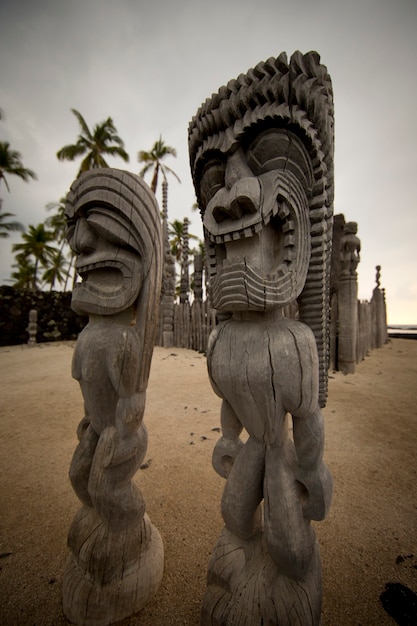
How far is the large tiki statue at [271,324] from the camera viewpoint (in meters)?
1.10

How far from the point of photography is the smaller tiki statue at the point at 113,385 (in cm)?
135

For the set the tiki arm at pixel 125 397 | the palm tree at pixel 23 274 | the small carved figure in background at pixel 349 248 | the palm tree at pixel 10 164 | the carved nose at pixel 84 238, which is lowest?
the tiki arm at pixel 125 397

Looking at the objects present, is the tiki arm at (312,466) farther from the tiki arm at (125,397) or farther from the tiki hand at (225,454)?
the tiki arm at (125,397)

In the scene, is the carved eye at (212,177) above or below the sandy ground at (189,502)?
above

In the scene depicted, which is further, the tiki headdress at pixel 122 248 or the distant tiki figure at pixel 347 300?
the distant tiki figure at pixel 347 300

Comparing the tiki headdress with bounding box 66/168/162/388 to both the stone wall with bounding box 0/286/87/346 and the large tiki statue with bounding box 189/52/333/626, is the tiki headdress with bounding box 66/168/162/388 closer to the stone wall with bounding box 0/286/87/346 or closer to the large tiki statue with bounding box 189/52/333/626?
the large tiki statue with bounding box 189/52/333/626

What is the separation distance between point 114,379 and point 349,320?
20.1 ft

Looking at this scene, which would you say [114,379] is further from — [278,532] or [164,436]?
[164,436]

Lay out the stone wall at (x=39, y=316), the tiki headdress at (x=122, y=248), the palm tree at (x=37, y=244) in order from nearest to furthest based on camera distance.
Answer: the tiki headdress at (x=122, y=248)
the stone wall at (x=39, y=316)
the palm tree at (x=37, y=244)

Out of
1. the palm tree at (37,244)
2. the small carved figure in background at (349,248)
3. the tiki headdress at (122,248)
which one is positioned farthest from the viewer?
the palm tree at (37,244)

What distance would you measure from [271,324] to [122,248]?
0.89 m

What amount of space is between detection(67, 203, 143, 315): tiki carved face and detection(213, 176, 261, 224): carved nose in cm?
57

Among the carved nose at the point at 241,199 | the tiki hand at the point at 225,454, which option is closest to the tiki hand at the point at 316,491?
the tiki hand at the point at 225,454

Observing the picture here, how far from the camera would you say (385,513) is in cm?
200
